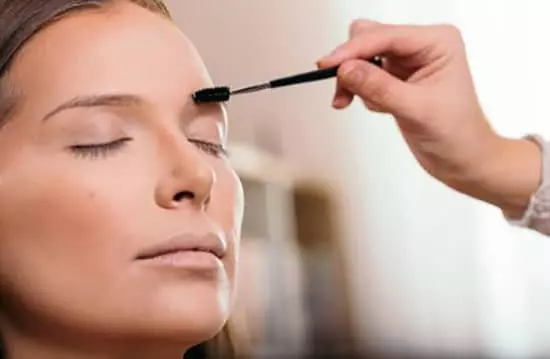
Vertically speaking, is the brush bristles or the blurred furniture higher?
the brush bristles

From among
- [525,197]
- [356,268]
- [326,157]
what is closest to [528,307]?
[356,268]

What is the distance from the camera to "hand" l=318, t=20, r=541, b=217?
30.3 inches

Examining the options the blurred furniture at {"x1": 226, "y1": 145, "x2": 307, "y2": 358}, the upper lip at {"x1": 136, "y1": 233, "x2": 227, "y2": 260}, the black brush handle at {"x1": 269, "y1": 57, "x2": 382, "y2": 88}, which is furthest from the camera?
the blurred furniture at {"x1": 226, "y1": 145, "x2": 307, "y2": 358}

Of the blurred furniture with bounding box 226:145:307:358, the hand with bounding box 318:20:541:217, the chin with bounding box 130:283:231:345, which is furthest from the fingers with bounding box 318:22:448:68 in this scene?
the blurred furniture with bounding box 226:145:307:358

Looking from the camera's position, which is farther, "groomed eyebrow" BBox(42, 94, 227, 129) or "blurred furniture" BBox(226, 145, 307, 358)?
"blurred furniture" BBox(226, 145, 307, 358)

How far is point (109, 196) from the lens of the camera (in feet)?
2.19

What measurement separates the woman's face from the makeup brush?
Result: 0.01m

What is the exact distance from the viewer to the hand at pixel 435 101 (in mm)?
769

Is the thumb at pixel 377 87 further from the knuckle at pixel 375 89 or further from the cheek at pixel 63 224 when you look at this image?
the cheek at pixel 63 224

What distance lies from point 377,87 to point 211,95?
0.14 m

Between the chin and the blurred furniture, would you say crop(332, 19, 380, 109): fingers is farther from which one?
the blurred furniture

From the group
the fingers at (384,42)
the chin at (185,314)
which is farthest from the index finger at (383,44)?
the chin at (185,314)

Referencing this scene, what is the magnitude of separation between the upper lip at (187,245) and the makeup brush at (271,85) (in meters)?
0.12

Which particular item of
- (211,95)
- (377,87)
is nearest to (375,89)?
(377,87)
